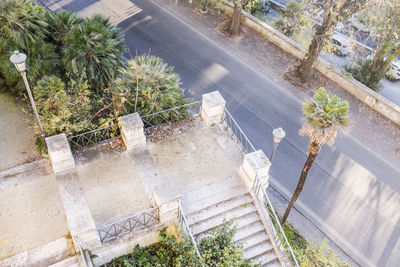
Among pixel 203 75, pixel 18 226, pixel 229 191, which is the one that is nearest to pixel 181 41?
pixel 203 75

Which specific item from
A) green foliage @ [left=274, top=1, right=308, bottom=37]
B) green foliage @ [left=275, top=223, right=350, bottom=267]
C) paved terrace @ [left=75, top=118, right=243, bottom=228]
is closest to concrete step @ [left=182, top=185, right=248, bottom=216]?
paved terrace @ [left=75, top=118, right=243, bottom=228]

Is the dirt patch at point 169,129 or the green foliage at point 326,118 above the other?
the green foliage at point 326,118

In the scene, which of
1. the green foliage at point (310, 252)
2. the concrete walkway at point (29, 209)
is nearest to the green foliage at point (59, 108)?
the concrete walkway at point (29, 209)

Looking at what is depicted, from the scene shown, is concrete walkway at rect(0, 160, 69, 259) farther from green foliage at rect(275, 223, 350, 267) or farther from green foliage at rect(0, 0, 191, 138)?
green foliage at rect(275, 223, 350, 267)

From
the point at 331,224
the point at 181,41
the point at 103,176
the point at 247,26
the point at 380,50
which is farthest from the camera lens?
the point at 247,26

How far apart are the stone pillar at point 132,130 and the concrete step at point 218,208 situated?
3.24 m

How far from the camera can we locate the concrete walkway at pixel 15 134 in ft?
44.4

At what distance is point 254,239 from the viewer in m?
12.4

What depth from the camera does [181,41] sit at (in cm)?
2230

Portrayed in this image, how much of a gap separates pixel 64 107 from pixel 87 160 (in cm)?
199

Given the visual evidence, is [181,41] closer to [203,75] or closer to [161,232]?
[203,75]

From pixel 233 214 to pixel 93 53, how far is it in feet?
27.3

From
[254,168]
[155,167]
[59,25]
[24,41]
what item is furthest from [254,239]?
[59,25]

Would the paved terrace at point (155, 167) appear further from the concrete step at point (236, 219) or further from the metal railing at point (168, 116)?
the concrete step at point (236, 219)
